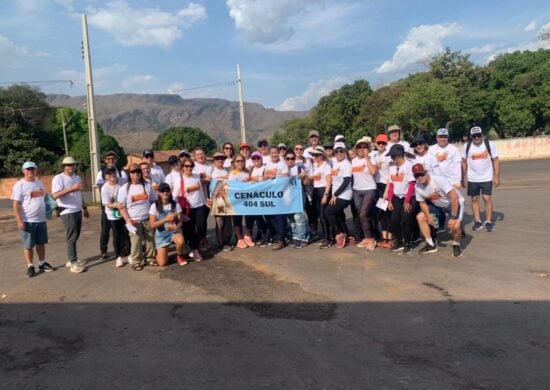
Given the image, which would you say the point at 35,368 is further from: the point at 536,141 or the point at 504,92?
the point at 504,92

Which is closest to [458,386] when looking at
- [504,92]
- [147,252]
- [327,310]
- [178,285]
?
[327,310]

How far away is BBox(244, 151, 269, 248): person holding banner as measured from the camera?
8.35 m

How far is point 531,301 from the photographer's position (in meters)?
4.86

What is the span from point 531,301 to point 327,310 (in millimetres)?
2223

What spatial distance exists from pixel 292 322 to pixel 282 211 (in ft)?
11.9

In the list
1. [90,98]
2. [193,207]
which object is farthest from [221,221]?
[90,98]

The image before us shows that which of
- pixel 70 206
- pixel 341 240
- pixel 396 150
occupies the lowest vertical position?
pixel 341 240

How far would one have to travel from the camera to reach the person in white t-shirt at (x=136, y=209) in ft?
23.1

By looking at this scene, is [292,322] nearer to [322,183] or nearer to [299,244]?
[299,244]

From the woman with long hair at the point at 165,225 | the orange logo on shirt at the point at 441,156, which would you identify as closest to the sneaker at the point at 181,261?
the woman with long hair at the point at 165,225

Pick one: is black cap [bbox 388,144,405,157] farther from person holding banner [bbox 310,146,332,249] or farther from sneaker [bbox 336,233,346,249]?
sneaker [bbox 336,233,346,249]

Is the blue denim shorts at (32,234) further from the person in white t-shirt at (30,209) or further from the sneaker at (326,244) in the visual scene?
the sneaker at (326,244)

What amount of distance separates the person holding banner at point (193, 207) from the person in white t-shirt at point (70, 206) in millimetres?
1678

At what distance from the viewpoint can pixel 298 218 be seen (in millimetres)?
8078
